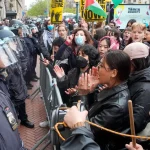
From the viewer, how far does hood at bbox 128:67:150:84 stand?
234 cm

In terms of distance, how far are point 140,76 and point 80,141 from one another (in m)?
1.04

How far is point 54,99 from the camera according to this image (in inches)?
147

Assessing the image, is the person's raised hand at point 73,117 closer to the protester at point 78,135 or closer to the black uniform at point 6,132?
the protester at point 78,135

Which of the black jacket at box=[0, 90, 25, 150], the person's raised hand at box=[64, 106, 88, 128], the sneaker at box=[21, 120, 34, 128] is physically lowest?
the sneaker at box=[21, 120, 34, 128]

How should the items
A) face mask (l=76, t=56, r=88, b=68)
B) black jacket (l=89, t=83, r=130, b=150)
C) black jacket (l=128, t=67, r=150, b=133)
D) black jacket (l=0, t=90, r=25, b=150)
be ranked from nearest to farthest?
black jacket (l=0, t=90, r=25, b=150)
black jacket (l=89, t=83, r=130, b=150)
black jacket (l=128, t=67, r=150, b=133)
face mask (l=76, t=56, r=88, b=68)

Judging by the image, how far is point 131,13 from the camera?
562 inches

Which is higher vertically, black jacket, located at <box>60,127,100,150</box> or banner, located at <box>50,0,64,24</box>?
banner, located at <box>50,0,64,24</box>

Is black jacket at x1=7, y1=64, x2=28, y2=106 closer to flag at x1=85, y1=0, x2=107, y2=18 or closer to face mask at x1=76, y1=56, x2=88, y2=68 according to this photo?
face mask at x1=76, y1=56, x2=88, y2=68

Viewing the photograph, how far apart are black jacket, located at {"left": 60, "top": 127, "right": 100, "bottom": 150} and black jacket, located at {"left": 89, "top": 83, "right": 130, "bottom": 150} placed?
391mm

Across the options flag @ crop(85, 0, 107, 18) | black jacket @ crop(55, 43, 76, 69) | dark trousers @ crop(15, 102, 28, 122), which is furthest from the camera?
flag @ crop(85, 0, 107, 18)

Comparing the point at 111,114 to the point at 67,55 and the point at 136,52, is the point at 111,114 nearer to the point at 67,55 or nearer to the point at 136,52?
the point at 136,52

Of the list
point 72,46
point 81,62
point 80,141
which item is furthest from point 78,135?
point 72,46

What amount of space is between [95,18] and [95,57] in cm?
306

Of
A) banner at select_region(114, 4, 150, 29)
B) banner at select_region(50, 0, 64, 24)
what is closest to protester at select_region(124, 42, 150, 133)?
banner at select_region(50, 0, 64, 24)
